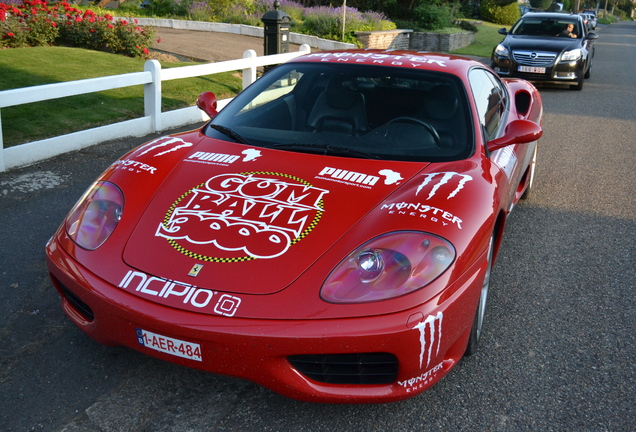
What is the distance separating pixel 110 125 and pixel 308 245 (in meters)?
5.33

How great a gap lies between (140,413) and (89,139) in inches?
198

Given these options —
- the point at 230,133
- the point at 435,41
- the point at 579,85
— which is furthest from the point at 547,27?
the point at 230,133

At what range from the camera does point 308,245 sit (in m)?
2.78

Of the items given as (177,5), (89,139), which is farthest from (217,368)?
(177,5)

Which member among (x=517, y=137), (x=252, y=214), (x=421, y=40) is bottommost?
(x=421, y=40)

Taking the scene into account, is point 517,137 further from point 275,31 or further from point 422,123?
point 275,31

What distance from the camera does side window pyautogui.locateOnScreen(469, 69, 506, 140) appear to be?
398 cm

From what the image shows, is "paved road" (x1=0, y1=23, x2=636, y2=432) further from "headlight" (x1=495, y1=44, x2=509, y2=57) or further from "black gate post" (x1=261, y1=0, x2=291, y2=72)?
"headlight" (x1=495, y1=44, x2=509, y2=57)

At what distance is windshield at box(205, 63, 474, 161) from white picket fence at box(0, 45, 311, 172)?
3.01 metres

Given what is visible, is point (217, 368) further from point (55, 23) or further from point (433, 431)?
point (55, 23)

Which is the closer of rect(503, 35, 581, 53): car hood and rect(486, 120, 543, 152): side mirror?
rect(486, 120, 543, 152): side mirror

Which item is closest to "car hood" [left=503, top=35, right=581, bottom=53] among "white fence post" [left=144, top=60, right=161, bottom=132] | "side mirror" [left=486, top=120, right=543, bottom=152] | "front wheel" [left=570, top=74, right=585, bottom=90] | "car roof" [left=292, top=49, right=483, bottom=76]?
"front wheel" [left=570, top=74, right=585, bottom=90]

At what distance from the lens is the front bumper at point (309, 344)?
2.43 metres

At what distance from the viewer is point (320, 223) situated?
9.51 feet
